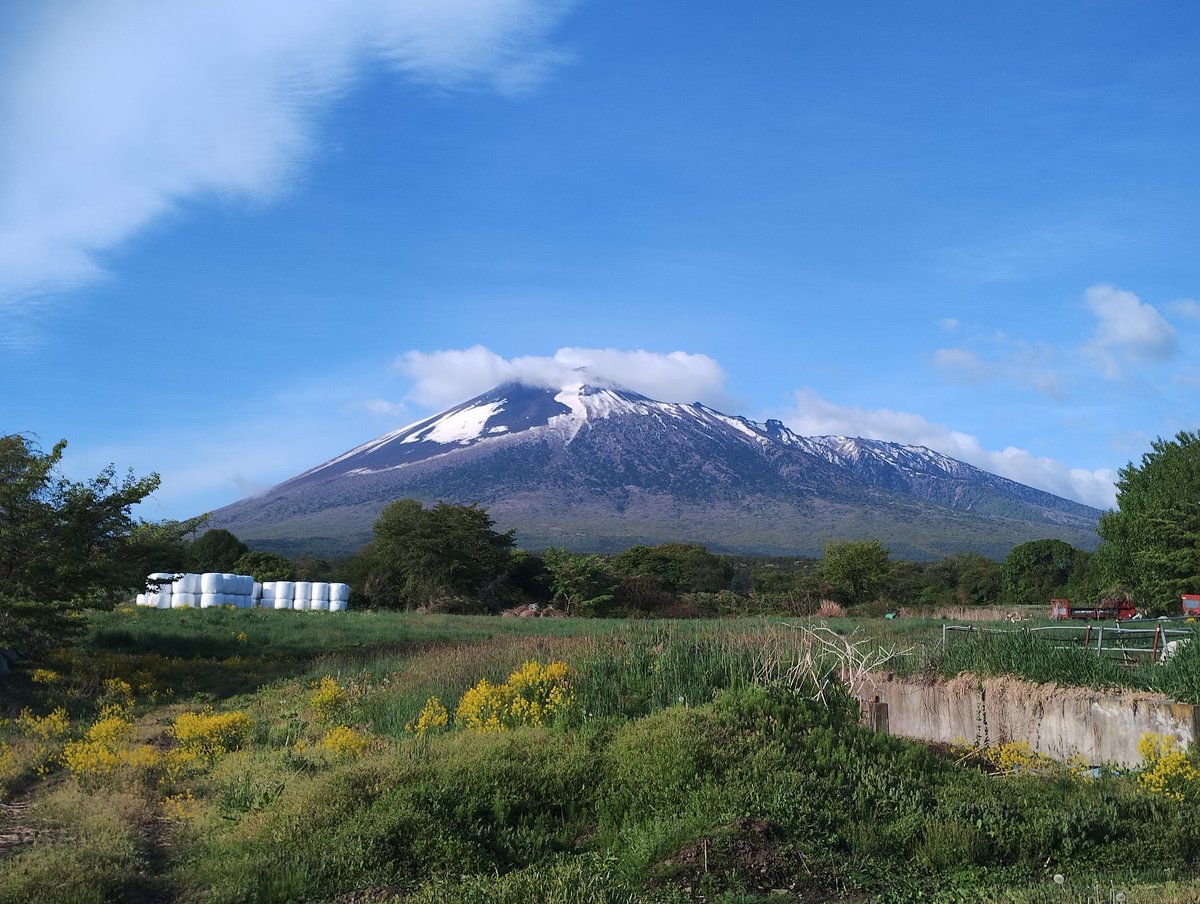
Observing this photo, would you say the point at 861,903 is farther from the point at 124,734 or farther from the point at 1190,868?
the point at 124,734

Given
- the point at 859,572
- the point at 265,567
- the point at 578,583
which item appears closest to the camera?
the point at 578,583

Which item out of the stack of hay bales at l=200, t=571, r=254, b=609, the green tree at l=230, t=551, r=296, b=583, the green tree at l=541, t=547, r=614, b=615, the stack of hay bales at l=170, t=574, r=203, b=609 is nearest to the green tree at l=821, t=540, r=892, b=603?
the green tree at l=541, t=547, r=614, b=615

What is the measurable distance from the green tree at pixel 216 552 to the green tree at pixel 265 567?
1.59m

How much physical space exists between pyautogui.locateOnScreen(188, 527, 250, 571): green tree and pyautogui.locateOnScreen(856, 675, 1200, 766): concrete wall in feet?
194

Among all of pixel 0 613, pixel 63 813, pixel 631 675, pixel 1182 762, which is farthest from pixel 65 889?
pixel 0 613

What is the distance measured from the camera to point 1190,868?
25.3 ft

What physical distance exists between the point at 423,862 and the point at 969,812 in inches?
178

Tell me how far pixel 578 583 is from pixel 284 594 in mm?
15680

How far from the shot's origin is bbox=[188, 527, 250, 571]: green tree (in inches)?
2606

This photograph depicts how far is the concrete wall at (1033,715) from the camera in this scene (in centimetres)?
1086

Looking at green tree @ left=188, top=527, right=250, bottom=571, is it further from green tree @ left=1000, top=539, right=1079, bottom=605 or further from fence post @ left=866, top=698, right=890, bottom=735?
fence post @ left=866, top=698, right=890, bottom=735

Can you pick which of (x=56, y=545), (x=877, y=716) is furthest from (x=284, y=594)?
(x=877, y=716)

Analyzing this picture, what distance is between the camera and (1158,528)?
150ft

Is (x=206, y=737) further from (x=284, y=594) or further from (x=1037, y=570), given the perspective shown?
(x=1037, y=570)
